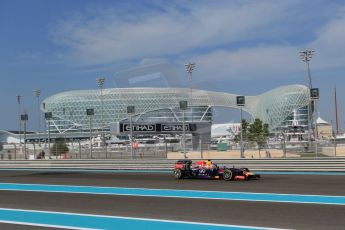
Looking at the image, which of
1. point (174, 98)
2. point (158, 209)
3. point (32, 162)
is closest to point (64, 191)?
point (158, 209)

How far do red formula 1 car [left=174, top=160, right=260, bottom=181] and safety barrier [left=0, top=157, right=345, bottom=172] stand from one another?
4.39 m

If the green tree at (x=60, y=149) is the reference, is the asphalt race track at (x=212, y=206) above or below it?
below

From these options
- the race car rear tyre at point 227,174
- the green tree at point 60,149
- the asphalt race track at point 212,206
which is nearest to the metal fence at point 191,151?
the green tree at point 60,149

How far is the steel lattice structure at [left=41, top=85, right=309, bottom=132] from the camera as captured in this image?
153375 millimetres

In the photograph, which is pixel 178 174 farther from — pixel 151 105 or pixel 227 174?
pixel 151 105

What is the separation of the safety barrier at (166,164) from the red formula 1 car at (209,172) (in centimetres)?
439

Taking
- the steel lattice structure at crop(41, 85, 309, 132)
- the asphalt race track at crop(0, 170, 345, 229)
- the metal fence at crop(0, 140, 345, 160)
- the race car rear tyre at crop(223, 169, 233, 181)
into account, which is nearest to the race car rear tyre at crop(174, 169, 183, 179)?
the race car rear tyre at crop(223, 169, 233, 181)

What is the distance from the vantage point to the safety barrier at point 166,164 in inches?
813

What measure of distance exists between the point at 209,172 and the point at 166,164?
672 cm

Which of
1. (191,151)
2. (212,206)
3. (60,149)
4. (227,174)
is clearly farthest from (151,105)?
(212,206)

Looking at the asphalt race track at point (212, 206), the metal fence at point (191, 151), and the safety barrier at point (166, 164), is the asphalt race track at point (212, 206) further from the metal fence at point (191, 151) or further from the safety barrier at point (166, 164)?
the metal fence at point (191, 151)

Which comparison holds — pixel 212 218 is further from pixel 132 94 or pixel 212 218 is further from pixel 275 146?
pixel 132 94

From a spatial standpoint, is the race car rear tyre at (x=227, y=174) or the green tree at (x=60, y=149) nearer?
the race car rear tyre at (x=227, y=174)

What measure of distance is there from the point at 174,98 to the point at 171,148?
409 ft
